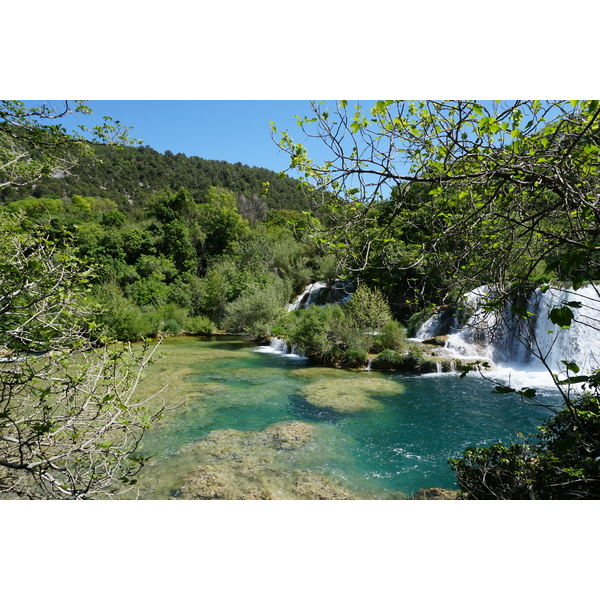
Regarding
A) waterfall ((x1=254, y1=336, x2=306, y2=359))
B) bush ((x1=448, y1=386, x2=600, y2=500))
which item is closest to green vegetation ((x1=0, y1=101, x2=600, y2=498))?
bush ((x1=448, y1=386, x2=600, y2=500))

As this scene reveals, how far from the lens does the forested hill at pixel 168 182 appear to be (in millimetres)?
56531

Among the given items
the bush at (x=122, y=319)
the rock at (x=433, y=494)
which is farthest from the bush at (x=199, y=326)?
the rock at (x=433, y=494)

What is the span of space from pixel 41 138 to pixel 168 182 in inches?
2815

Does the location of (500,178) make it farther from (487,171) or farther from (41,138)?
(41,138)

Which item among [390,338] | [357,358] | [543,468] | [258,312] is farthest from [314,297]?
[543,468]

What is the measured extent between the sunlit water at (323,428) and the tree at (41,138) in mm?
4875

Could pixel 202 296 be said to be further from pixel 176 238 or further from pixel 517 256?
pixel 517 256

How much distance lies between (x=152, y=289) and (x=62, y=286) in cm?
2885

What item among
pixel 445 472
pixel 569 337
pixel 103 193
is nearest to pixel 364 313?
pixel 569 337

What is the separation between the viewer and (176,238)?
122 feet

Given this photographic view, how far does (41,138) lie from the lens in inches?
180

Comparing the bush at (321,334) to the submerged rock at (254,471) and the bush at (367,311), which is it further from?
the submerged rock at (254,471)

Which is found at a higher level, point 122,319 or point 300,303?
point 300,303

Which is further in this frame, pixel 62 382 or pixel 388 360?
pixel 388 360
